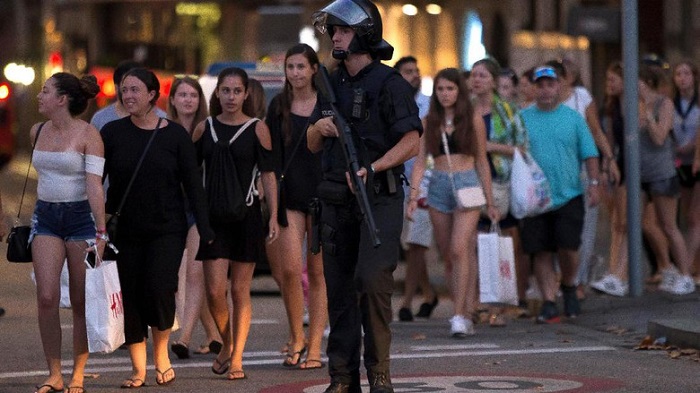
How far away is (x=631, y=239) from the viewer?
15.0m

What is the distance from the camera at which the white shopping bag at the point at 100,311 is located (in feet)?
31.8

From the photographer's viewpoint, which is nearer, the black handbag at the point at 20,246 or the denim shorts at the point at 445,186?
the black handbag at the point at 20,246

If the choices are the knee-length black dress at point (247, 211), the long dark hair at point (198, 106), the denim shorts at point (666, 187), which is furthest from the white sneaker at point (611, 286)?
the knee-length black dress at point (247, 211)

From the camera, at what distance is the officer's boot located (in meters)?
9.02

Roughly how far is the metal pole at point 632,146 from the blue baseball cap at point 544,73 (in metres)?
1.21

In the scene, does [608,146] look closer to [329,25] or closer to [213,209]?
[213,209]

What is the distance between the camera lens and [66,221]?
996cm

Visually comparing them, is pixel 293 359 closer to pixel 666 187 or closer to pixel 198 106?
pixel 198 106

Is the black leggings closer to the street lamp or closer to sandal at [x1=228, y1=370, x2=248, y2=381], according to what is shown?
sandal at [x1=228, y1=370, x2=248, y2=381]

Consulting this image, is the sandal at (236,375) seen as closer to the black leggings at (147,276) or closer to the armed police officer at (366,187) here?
the black leggings at (147,276)

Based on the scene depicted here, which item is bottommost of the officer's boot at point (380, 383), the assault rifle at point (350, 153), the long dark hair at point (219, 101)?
the officer's boot at point (380, 383)

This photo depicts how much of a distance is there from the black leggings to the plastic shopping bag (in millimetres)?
4149

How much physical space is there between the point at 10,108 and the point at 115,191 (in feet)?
113

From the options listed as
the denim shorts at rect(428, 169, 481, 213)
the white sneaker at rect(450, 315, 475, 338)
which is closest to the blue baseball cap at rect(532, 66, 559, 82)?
the denim shorts at rect(428, 169, 481, 213)
